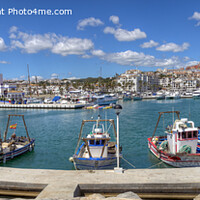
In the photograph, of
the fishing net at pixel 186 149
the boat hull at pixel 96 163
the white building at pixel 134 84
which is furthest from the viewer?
the white building at pixel 134 84

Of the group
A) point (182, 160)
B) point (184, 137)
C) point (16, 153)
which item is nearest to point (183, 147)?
point (184, 137)

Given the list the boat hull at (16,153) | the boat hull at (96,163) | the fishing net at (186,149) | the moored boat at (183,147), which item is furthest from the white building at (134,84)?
the boat hull at (96,163)

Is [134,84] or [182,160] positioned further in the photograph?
[134,84]

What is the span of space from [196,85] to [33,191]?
20861 cm

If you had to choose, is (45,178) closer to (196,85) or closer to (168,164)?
(168,164)

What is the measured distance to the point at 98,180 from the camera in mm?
11422

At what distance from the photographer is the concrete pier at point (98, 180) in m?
10.7

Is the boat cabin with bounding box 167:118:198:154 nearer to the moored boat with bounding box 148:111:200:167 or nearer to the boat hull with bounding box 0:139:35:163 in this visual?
the moored boat with bounding box 148:111:200:167

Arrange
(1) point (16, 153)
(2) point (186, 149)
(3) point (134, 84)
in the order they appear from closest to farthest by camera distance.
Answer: (2) point (186, 149)
(1) point (16, 153)
(3) point (134, 84)

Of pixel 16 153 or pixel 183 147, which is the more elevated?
pixel 183 147

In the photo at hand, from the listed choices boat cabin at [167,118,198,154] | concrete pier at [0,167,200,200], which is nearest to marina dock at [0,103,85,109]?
boat cabin at [167,118,198,154]

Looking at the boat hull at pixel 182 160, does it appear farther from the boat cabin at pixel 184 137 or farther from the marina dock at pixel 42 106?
the marina dock at pixel 42 106

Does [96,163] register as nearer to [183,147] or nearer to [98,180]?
[98,180]

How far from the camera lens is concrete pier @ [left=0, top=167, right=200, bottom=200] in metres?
10.7
